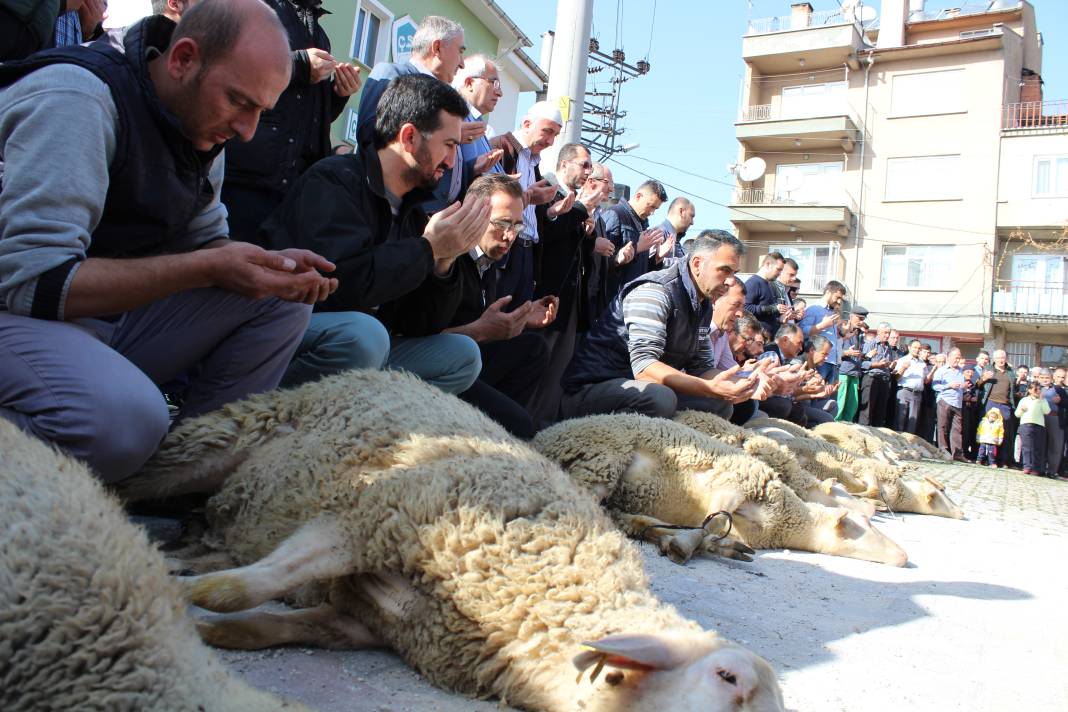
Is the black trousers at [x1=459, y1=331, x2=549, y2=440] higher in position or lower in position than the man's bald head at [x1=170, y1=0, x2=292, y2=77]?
lower

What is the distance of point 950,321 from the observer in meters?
30.1

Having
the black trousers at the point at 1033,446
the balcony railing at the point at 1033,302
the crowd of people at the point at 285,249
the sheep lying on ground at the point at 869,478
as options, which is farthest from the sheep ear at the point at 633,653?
the balcony railing at the point at 1033,302

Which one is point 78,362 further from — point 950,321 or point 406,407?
point 950,321

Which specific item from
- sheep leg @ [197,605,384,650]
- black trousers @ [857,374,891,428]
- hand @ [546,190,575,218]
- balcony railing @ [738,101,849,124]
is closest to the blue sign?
hand @ [546,190,575,218]

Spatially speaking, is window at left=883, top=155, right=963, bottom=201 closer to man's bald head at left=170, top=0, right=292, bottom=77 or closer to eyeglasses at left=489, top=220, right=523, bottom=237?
eyeglasses at left=489, top=220, right=523, bottom=237

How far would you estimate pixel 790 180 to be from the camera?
33906 millimetres

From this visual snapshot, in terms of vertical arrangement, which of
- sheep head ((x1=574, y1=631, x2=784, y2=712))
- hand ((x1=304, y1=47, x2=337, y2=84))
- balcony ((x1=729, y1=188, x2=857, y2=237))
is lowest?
sheep head ((x1=574, y1=631, x2=784, y2=712))

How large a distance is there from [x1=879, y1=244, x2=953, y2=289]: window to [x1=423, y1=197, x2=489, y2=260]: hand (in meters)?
31.4

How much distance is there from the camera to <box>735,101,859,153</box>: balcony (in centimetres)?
3191

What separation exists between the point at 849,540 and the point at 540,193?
283 cm

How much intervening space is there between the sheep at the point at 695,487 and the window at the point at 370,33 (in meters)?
9.65

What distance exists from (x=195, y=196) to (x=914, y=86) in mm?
35232

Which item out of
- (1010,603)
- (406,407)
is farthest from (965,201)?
(406,407)

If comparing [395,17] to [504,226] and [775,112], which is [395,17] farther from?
[775,112]
